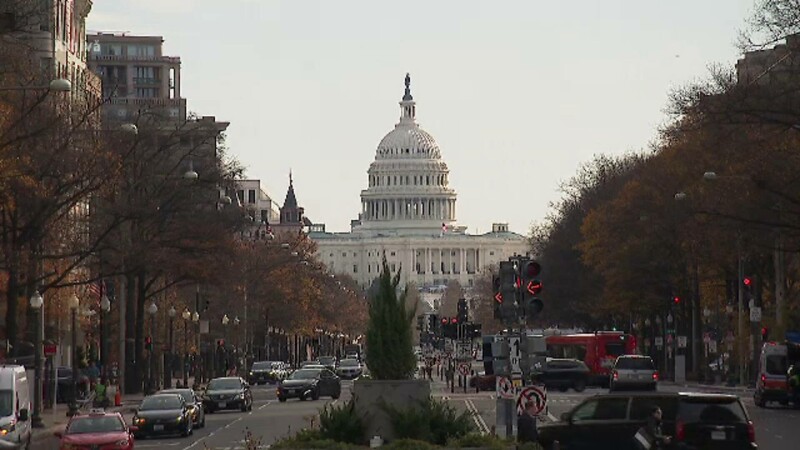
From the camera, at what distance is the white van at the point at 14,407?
145 feet

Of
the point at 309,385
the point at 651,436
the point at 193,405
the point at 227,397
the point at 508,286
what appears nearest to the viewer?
the point at 651,436

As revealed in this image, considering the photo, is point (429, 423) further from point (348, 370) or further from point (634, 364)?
point (348, 370)

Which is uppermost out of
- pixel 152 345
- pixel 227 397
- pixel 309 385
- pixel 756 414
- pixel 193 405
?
pixel 152 345

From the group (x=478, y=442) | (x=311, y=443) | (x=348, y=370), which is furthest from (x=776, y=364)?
(x=348, y=370)

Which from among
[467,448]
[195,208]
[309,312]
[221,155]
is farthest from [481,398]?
[309,312]

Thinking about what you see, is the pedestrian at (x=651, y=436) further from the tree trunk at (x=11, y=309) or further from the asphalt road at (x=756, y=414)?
the tree trunk at (x=11, y=309)

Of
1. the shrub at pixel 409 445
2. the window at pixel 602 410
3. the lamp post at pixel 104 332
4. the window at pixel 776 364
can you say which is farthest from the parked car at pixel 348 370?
the shrub at pixel 409 445

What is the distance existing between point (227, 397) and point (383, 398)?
1458 inches

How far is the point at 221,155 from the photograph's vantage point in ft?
319

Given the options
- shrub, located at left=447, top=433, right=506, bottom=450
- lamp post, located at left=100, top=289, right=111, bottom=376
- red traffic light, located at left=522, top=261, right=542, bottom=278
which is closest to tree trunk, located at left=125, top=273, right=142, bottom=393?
lamp post, located at left=100, top=289, right=111, bottom=376

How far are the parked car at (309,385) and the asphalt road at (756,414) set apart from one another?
16.4 feet

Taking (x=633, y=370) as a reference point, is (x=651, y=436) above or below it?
below

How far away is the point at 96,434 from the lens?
45.8 m

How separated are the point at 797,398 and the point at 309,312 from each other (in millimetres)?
82539
